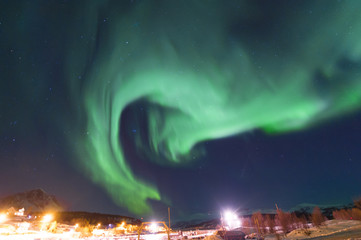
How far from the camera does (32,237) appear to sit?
52.4m

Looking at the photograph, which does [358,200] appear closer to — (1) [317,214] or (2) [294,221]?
(1) [317,214]

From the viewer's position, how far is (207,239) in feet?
174

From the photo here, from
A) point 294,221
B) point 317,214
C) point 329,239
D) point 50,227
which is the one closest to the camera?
point 329,239

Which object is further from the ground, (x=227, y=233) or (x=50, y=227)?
(x=50, y=227)

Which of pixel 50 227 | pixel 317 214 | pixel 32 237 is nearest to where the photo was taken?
pixel 32 237

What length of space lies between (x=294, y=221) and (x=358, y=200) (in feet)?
119

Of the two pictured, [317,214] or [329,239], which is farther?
[317,214]

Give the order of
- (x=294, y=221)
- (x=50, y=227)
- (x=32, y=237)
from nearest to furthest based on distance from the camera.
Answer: (x=32, y=237) → (x=50, y=227) → (x=294, y=221)

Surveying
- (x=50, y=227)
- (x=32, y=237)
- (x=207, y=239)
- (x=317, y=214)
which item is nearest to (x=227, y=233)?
(x=207, y=239)

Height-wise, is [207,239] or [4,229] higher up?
[4,229]

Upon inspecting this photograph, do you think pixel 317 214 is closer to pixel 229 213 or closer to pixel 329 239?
pixel 229 213

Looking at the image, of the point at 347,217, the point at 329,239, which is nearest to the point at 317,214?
the point at 347,217

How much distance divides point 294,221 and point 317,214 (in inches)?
612

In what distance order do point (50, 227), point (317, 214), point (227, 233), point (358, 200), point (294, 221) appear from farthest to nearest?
point (294, 221), point (317, 214), point (358, 200), point (50, 227), point (227, 233)
